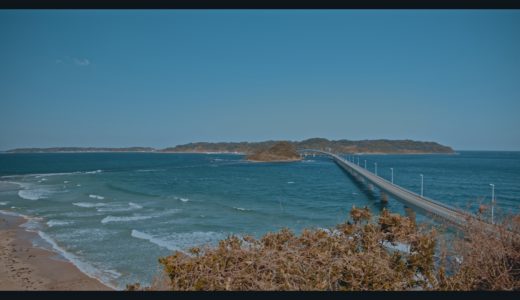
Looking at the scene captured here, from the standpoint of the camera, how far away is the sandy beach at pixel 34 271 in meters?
10.2

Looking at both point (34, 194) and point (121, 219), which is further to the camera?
point (34, 194)

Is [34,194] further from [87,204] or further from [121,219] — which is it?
[121,219]

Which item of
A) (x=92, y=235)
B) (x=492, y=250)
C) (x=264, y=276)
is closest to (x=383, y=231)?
(x=492, y=250)

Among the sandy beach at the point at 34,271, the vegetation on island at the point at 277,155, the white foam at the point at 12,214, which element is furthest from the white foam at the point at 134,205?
the vegetation on island at the point at 277,155

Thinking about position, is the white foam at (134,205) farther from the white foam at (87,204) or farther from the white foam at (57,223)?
the white foam at (57,223)

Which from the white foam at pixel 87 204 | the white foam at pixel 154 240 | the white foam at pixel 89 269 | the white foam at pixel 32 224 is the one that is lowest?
the white foam at pixel 32 224

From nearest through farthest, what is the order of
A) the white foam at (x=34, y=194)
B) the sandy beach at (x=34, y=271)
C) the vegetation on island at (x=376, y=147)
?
the sandy beach at (x=34, y=271), the white foam at (x=34, y=194), the vegetation on island at (x=376, y=147)

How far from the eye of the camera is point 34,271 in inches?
455

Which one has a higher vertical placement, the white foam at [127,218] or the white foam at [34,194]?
the white foam at [127,218]

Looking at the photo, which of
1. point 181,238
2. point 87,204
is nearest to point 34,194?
point 87,204

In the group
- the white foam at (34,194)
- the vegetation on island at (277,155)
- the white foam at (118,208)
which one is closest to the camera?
the white foam at (118,208)

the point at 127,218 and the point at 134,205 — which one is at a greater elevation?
the point at 127,218
